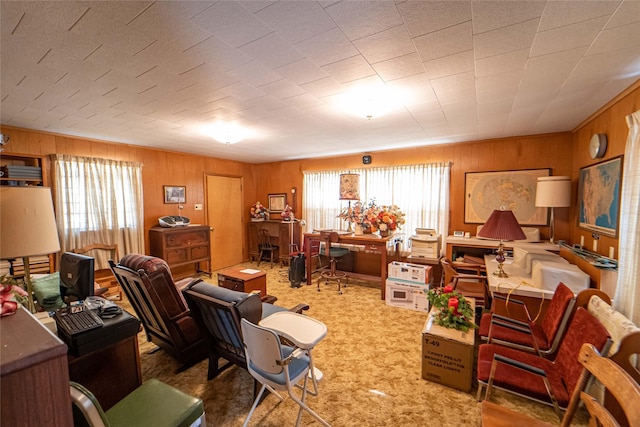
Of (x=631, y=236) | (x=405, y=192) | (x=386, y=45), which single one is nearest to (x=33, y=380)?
(x=386, y=45)

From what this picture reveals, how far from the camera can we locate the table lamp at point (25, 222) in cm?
122

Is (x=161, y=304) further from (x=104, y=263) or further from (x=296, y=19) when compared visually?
(x=104, y=263)

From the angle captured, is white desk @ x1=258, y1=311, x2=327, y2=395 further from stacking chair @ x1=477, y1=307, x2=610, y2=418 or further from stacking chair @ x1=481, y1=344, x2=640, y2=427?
stacking chair @ x1=477, y1=307, x2=610, y2=418

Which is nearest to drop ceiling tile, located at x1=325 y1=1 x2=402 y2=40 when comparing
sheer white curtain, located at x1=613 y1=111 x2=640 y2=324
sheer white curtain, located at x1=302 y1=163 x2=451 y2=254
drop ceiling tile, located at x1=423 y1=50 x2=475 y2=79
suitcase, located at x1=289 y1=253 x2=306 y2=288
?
drop ceiling tile, located at x1=423 y1=50 x2=475 y2=79

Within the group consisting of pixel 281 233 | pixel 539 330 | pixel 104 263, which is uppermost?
pixel 281 233

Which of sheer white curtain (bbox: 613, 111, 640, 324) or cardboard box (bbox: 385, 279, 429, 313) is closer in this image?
sheer white curtain (bbox: 613, 111, 640, 324)

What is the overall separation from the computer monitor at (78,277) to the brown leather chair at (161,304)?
0.20m

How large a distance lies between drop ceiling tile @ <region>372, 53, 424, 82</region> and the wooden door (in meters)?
4.47

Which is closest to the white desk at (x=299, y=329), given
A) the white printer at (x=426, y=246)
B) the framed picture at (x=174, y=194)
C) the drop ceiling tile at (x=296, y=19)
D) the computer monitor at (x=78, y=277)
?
the computer monitor at (x=78, y=277)

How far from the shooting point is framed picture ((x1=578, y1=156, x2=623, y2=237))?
2230 millimetres

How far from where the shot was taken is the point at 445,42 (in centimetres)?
153

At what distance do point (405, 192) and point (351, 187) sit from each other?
1.13m

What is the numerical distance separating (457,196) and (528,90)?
2230 millimetres

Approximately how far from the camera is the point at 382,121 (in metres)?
3.08
